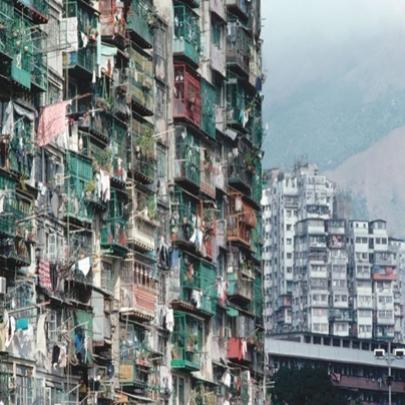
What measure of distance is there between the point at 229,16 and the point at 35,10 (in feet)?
94.5

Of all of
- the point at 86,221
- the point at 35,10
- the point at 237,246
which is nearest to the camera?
the point at 35,10

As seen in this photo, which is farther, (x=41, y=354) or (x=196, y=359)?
(x=196, y=359)

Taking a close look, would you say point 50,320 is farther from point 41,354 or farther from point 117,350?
point 117,350

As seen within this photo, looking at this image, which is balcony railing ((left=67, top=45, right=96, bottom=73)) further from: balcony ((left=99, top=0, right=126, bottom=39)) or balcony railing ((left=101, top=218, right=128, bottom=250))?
balcony railing ((left=101, top=218, right=128, bottom=250))

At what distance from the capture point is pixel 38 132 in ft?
210

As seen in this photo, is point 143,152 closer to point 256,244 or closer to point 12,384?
point 12,384

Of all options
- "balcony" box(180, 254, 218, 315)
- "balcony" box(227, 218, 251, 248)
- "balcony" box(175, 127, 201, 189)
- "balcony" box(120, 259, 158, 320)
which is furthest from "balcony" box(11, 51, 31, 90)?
"balcony" box(227, 218, 251, 248)

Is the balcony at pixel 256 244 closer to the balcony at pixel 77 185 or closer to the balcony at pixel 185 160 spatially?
the balcony at pixel 185 160

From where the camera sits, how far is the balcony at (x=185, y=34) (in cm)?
8169

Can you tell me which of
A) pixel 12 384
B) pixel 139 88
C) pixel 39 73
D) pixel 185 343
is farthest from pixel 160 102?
pixel 12 384

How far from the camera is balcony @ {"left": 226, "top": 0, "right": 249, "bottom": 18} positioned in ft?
299

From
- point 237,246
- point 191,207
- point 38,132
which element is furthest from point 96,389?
point 237,246

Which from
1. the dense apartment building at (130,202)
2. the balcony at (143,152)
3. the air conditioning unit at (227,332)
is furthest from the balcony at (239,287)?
the balcony at (143,152)

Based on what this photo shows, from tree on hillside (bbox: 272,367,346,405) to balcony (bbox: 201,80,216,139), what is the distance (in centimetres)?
7286
